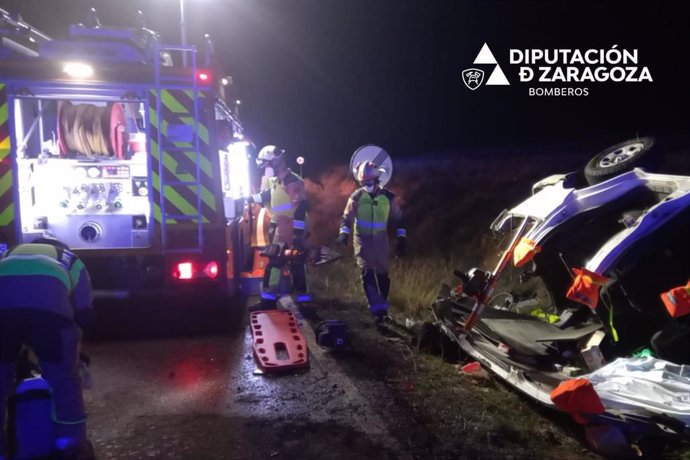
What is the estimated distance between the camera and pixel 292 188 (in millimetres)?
6473

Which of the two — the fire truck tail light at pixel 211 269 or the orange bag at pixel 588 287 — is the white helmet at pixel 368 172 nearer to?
the fire truck tail light at pixel 211 269

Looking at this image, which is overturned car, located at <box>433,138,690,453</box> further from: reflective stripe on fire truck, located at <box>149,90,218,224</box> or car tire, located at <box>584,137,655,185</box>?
reflective stripe on fire truck, located at <box>149,90,218,224</box>

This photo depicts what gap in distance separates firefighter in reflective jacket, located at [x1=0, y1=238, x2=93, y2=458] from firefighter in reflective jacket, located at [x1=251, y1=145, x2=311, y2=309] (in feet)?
11.3

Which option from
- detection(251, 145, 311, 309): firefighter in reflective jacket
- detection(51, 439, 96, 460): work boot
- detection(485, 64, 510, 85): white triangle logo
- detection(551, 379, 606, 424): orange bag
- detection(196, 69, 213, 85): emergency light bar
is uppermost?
detection(485, 64, 510, 85): white triangle logo

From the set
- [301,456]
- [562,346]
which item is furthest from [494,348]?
[301,456]

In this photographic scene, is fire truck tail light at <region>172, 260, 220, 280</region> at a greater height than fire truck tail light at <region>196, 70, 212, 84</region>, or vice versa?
fire truck tail light at <region>196, 70, 212, 84</region>

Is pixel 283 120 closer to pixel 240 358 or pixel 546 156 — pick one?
pixel 546 156

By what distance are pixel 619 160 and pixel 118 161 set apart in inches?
173

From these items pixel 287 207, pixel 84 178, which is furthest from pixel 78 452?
pixel 287 207

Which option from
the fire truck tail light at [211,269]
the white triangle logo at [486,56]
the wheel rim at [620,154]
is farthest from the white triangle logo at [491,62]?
the fire truck tail light at [211,269]

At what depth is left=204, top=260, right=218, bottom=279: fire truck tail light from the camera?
5203 millimetres

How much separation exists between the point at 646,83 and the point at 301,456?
73.6ft

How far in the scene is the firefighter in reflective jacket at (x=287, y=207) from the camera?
624 cm

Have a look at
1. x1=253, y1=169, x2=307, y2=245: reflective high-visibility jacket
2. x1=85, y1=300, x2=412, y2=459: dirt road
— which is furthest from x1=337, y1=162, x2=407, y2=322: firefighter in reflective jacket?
x1=85, y1=300, x2=412, y2=459: dirt road
